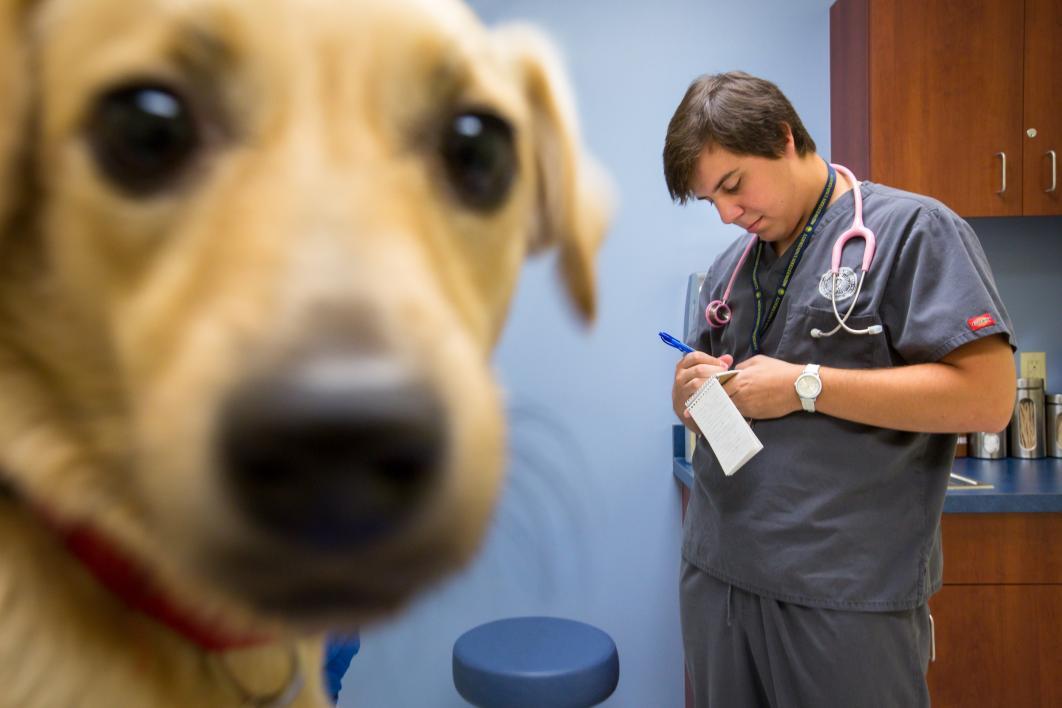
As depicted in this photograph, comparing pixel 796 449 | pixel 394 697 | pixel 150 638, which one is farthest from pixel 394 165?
pixel 394 697

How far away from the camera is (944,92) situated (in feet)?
7.59

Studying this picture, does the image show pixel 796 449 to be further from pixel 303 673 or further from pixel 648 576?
pixel 648 576

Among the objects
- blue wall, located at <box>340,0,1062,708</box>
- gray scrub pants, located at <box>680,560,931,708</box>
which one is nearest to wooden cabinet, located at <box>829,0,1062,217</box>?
blue wall, located at <box>340,0,1062,708</box>

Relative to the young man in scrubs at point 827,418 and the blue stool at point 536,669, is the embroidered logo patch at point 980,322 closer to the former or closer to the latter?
the young man in scrubs at point 827,418

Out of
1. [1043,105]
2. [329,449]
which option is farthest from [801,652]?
[1043,105]

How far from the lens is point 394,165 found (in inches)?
17.0

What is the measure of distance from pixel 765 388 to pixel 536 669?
0.97 meters

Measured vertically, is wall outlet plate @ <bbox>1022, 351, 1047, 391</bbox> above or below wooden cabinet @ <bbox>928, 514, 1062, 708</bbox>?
above

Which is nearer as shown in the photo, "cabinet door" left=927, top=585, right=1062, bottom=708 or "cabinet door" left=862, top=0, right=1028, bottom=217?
"cabinet door" left=927, top=585, right=1062, bottom=708

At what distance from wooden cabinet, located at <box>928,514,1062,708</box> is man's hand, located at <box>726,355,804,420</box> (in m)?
0.87


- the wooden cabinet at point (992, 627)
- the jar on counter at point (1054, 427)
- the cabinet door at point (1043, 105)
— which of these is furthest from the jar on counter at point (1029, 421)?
the wooden cabinet at point (992, 627)

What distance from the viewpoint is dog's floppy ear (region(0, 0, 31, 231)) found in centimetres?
41

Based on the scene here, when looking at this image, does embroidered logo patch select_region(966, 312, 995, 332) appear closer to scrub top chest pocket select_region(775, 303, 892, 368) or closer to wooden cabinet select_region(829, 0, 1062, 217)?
scrub top chest pocket select_region(775, 303, 892, 368)

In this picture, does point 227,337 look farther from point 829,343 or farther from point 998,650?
point 998,650
